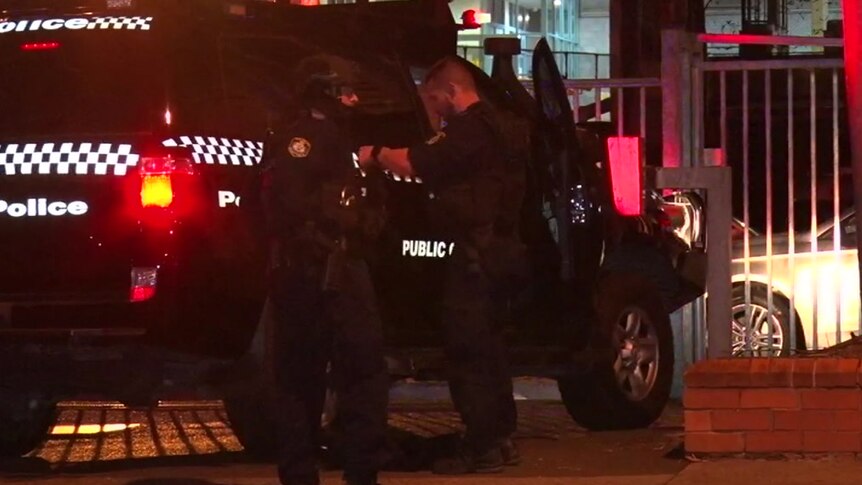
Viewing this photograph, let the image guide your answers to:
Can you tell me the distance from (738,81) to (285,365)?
6.50 m

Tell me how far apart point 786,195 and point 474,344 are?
4.13 m

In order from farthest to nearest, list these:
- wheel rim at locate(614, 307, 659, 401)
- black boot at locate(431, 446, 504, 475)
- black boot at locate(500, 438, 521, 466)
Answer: wheel rim at locate(614, 307, 659, 401) → black boot at locate(500, 438, 521, 466) → black boot at locate(431, 446, 504, 475)

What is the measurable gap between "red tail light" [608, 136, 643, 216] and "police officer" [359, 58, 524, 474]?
1251 mm

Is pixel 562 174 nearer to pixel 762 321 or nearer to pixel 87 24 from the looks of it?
pixel 87 24

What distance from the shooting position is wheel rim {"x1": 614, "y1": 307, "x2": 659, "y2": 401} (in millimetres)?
8273

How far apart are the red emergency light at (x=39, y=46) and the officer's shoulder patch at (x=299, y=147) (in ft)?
4.00

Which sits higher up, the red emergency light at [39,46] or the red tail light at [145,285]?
the red emergency light at [39,46]

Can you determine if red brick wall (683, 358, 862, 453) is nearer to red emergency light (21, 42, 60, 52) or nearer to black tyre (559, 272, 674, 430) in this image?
black tyre (559, 272, 674, 430)

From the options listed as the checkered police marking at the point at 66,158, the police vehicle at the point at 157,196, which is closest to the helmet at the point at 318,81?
the police vehicle at the point at 157,196

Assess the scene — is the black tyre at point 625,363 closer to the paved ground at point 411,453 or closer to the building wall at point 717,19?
the paved ground at point 411,453

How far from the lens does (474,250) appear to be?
6555 millimetres

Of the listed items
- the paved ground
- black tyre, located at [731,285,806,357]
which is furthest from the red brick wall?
black tyre, located at [731,285,806,357]

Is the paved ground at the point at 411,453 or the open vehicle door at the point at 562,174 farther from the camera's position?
the open vehicle door at the point at 562,174

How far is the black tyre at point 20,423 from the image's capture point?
25.1 feet
